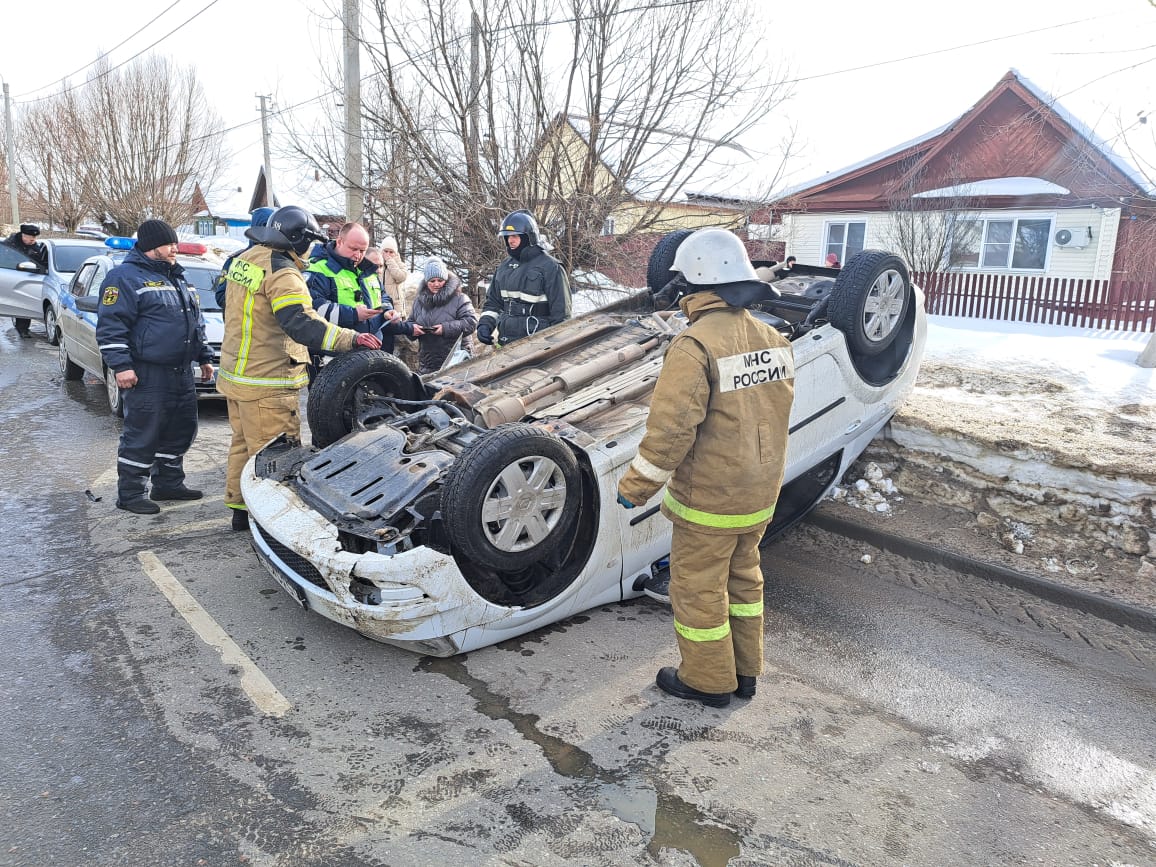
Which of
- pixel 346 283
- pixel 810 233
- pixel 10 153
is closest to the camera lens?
pixel 346 283

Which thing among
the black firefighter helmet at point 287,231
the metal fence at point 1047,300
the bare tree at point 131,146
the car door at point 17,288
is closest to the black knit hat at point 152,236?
the black firefighter helmet at point 287,231

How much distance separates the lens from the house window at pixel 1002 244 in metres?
18.2

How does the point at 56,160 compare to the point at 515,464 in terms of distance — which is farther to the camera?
the point at 56,160

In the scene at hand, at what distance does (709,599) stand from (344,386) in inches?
96.0

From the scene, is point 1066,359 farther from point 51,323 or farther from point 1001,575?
point 51,323

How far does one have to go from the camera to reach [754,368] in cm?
325

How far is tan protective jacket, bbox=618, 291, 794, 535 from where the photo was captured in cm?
315

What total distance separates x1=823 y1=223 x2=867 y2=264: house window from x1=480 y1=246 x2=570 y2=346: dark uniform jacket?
16.0m

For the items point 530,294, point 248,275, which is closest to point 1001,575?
point 530,294

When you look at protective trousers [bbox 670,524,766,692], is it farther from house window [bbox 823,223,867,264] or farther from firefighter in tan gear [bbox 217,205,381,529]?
house window [bbox 823,223,867,264]

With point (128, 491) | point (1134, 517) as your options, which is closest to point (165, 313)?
point (128, 491)

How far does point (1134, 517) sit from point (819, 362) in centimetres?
201

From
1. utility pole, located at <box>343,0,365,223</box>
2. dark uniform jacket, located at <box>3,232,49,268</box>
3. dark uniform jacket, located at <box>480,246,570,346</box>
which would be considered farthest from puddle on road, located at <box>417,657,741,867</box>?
dark uniform jacket, located at <box>3,232,49,268</box>

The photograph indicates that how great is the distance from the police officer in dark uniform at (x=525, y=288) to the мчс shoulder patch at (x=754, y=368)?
302 centimetres
